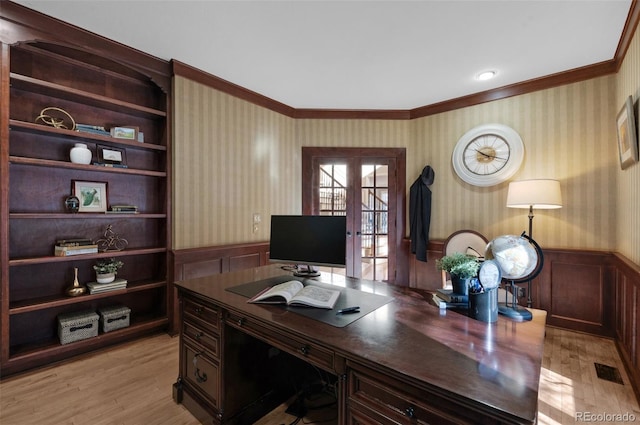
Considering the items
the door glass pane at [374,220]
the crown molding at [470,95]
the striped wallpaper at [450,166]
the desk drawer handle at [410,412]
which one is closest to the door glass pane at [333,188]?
the door glass pane at [374,220]

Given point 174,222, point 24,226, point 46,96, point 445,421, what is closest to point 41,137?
point 46,96

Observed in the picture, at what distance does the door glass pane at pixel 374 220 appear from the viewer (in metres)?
3.96

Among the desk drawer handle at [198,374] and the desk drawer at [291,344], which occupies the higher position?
the desk drawer at [291,344]

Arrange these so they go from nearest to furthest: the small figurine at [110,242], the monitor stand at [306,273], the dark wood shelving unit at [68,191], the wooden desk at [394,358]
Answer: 1. the wooden desk at [394,358]
2. the monitor stand at [306,273]
3. the dark wood shelving unit at [68,191]
4. the small figurine at [110,242]

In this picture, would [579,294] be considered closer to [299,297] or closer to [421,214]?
[421,214]

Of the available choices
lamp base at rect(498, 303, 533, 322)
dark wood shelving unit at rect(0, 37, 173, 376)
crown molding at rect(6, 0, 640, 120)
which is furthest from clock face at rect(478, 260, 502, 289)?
dark wood shelving unit at rect(0, 37, 173, 376)

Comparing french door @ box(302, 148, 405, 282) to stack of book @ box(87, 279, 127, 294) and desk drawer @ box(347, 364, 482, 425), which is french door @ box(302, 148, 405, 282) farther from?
desk drawer @ box(347, 364, 482, 425)

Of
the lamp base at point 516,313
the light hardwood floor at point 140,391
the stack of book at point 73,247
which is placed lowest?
the light hardwood floor at point 140,391

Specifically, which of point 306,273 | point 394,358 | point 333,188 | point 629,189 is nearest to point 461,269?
point 394,358

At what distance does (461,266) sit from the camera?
1221mm

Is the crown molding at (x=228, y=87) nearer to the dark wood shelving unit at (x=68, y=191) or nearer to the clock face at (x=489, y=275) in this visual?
the dark wood shelving unit at (x=68, y=191)

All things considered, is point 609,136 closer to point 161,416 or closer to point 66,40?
point 161,416

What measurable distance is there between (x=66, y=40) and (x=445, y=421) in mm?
3327

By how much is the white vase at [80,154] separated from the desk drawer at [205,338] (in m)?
1.69
